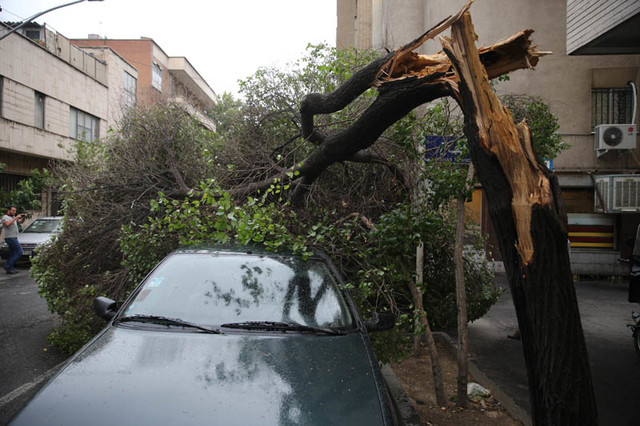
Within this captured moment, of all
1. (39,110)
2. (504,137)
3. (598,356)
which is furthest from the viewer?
(39,110)

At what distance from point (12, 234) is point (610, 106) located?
1850 centimetres

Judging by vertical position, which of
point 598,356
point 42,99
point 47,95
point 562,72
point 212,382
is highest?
point 47,95

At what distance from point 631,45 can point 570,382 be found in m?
7.61

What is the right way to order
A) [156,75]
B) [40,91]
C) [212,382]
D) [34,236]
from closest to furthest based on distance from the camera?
1. [212,382]
2. [34,236]
3. [40,91]
4. [156,75]

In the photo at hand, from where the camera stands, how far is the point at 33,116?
2091cm

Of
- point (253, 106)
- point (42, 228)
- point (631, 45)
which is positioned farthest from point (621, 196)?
point (42, 228)

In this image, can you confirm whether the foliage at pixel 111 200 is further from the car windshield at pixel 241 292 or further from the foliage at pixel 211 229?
the car windshield at pixel 241 292

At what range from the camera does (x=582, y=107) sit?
14.6m

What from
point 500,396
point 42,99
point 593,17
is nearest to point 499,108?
point 500,396

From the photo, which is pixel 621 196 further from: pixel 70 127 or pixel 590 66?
pixel 70 127

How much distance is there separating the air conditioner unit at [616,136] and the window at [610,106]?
3.59ft

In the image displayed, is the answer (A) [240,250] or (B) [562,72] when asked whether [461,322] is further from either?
(B) [562,72]

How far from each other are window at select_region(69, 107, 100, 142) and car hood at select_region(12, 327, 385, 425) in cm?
2297

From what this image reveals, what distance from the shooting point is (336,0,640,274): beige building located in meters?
13.8
